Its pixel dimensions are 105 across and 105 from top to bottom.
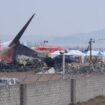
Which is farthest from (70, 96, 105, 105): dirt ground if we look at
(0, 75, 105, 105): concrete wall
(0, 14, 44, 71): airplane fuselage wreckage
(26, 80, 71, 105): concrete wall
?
(0, 14, 44, 71): airplane fuselage wreckage

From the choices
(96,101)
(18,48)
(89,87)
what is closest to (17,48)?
(18,48)

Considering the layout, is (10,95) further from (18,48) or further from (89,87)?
(18,48)

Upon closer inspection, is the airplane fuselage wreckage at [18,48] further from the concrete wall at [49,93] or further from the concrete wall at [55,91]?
the concrete wall at [49,93]

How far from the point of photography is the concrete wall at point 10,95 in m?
Result: 20.0

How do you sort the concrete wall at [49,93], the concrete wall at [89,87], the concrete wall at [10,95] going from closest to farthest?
1. the concrete wall at [10,95]
2. the concrete wall at [49,93]
3. the concrete wall at [89,87]

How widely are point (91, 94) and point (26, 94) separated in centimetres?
870

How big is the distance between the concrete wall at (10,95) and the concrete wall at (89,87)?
6714 mm

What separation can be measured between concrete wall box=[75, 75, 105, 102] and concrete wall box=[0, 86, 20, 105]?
22.0ft

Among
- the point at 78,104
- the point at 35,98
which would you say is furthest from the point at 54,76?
the point at 35,98

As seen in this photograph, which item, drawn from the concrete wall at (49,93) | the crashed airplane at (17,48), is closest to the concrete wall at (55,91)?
the concrete wall at (49,93)

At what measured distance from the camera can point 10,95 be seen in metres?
20.6

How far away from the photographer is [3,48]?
2552 inches

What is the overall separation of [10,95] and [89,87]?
9.68 m

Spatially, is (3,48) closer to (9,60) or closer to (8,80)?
(9,60)
